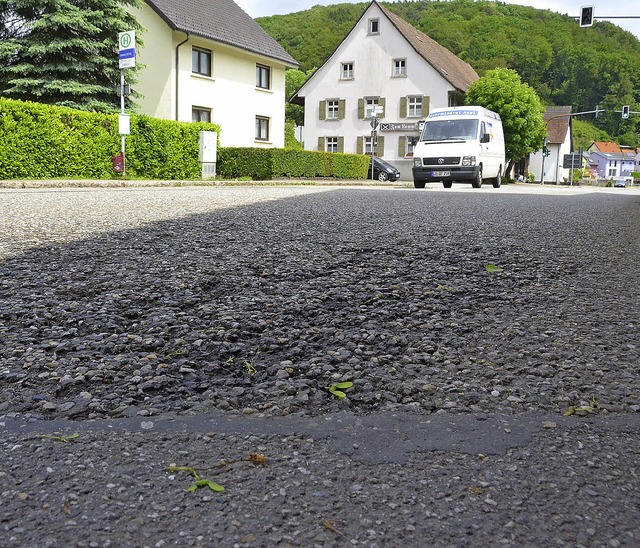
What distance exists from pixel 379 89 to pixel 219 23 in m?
16.2

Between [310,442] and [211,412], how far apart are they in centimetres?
37

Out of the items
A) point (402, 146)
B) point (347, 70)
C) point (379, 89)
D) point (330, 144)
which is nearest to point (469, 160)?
point (402, 146)

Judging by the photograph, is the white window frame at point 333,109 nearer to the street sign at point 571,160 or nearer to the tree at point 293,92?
the street sign at point 571,160

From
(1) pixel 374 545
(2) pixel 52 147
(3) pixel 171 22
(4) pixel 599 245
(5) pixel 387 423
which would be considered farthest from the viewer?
(3) pixel 171 22

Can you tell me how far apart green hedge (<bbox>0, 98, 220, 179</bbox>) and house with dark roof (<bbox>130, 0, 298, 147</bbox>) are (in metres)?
5.23

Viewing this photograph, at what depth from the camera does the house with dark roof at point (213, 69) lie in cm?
2712

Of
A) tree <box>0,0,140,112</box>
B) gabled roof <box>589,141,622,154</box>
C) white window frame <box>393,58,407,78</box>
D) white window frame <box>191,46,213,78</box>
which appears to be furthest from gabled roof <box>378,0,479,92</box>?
gabled roof <box>589,141,622,154</box>

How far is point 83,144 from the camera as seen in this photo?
17.9m

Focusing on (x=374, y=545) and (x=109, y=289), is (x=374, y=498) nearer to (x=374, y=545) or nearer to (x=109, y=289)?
(x=374, y=545)

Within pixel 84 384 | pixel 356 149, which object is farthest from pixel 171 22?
pixel 84 384

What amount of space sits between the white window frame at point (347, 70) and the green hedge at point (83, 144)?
2367cm

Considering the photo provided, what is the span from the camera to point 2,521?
4.49 ft

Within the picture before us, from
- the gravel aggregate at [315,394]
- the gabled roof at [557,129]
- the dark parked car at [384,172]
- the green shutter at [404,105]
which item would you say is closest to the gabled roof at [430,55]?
the green shutter at [404,105]

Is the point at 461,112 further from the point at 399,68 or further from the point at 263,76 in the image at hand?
the point at 399,68
